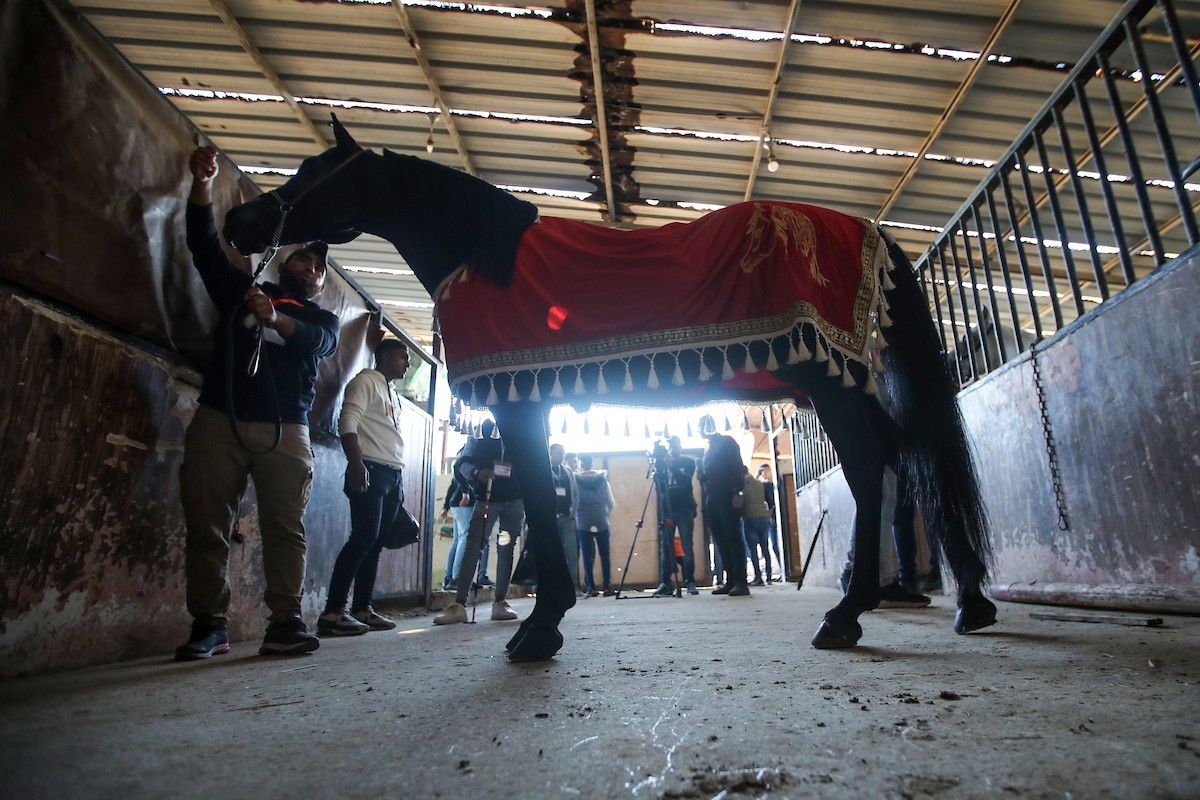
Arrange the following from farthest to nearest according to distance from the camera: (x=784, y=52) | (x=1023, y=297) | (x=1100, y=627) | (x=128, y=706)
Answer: (x=1023, y=297) → (x=784, y=52) → (x=1100, y=627) → (x=128, y=706)

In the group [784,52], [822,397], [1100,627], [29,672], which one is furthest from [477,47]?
[1100,627]

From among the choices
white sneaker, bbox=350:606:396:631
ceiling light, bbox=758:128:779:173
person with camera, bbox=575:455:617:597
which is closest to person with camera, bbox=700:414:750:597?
person with camera, bbox=575:455:617:597

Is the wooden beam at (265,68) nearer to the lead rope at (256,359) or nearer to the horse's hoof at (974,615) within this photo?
the lead rope at (256,359)

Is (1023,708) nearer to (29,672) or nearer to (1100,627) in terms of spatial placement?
(1100,627)

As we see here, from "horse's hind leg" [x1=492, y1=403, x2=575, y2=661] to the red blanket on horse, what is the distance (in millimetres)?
183

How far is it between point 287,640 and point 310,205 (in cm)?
152

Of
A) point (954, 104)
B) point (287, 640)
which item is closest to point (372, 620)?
point (287, 640)

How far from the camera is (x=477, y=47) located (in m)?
5.19

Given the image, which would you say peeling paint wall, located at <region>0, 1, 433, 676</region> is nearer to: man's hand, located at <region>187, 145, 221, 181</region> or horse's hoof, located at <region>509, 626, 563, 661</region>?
man's hand, located at <region>187, 145, 221, 181</region>

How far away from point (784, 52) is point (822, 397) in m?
4.05

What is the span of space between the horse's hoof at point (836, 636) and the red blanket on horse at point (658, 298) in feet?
2.63

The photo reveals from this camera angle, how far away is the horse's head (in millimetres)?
2193

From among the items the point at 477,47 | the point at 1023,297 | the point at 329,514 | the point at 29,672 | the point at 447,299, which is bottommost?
the point at 29,672

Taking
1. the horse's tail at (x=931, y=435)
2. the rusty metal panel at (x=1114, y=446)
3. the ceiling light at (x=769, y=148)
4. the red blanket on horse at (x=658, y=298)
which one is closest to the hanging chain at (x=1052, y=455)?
the rusty metal panel at (x=1114, y=446)
